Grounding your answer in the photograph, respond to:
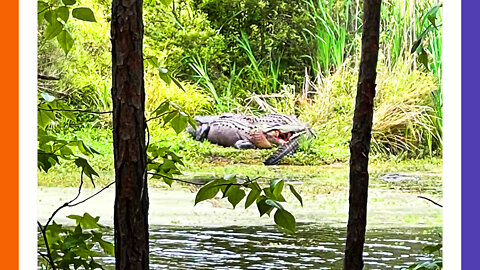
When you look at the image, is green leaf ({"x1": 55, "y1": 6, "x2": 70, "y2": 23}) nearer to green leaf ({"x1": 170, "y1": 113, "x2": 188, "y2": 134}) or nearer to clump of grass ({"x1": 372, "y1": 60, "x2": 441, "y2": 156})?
green leaf ({"x1": 170, "y1": 113, "x2": 188, "y2": 134})

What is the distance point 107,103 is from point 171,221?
13.8 inches

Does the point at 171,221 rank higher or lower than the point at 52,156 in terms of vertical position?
lower

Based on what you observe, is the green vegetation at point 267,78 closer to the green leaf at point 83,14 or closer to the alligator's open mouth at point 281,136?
the alligator's open mouth at point 281,136

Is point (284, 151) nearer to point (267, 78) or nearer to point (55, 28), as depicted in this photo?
point (267, 78)

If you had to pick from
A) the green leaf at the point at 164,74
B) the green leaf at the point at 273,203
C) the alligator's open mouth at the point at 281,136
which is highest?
the green leaf at the point at 164,74

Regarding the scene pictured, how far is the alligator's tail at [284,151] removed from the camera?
1771 mm

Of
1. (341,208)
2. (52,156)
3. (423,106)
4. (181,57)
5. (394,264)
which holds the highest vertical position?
(181,57)

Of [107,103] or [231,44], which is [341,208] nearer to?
[231,44]

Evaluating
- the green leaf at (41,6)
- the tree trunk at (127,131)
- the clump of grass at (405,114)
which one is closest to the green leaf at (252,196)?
the tree trunk at (127,131)

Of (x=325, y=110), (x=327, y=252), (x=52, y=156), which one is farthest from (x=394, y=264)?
(x=52, y=156)

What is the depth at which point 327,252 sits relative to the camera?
1609 millimetres

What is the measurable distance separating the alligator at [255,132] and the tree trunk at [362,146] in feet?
2.93

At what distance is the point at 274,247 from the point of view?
165cm

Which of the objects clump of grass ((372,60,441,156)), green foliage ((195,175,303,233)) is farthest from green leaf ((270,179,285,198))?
clump of grass ((372,60,441,156))
